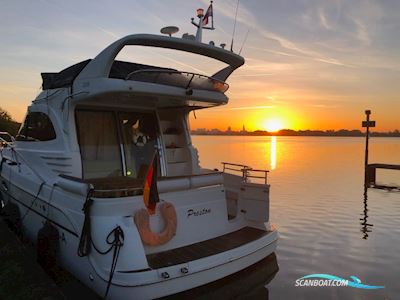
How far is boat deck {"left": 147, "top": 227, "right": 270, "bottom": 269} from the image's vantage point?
Result: 512cm

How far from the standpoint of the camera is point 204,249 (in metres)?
5.68

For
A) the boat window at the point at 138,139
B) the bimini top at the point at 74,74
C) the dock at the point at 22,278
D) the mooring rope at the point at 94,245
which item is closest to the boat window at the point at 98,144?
the boat window at the point at 138,139

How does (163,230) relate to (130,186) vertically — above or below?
below

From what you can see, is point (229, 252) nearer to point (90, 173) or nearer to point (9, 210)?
point (90, 173)

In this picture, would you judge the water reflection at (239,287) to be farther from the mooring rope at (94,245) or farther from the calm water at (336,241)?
the mooring rope at (94,245)

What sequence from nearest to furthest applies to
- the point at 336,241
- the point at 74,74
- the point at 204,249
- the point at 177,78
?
1. the point at 204,249
2. the point at 177,78
3. the point at 74,74
4. the point at 336,241

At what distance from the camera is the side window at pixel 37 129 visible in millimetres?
7047

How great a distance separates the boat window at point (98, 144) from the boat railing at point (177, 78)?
1906 mm

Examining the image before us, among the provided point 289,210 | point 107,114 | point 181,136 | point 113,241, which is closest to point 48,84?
point 107,114

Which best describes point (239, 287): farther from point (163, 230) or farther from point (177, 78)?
point (177, 78)

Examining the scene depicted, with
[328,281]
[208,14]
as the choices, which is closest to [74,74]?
[208,14]

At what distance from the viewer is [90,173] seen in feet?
23.0

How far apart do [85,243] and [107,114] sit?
314cm

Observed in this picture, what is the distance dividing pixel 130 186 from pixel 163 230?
87cm
